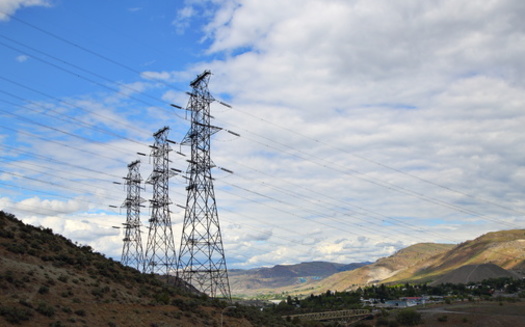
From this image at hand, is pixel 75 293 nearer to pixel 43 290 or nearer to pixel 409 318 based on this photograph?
pixel 43 290

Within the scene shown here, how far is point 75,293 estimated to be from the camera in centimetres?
3706

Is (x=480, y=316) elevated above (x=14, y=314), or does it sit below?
below

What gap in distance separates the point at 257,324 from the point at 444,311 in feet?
232

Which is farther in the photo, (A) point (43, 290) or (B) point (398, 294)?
(B) point (398, 294)

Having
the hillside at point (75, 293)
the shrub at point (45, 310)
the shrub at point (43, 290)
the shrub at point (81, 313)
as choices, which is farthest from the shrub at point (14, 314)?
the shrub at point (43, 290)

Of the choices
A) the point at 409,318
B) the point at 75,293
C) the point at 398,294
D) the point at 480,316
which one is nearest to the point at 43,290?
the point at 75,293

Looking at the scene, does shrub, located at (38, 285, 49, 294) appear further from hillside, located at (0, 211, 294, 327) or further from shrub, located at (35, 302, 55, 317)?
shrub, located at (35, 302, 55, 317)

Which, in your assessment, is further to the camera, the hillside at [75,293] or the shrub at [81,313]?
the shrub at [81,313]

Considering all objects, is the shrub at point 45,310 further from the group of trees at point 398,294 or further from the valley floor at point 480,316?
the group of trees at point 398,294

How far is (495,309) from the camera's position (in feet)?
334

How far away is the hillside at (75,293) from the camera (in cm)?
3144

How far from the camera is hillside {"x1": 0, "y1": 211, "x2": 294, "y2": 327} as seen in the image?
31.4 meters

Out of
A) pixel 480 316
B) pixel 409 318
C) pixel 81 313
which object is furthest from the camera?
pixel 409 318

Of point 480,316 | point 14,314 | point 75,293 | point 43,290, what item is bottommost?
point 480,316
